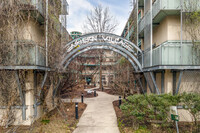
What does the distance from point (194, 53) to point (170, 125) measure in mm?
3800

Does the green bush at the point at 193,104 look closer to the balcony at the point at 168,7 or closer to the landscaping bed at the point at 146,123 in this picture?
the landscaping bed at the point at 146,123

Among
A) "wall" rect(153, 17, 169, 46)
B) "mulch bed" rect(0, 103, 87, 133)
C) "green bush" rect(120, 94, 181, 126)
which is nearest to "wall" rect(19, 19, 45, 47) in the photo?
"mulch bed" rect(0, 103, 87, 133)

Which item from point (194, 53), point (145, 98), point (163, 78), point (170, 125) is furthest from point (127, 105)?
point (194, 53)

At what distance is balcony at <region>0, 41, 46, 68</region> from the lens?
6773 millimetres

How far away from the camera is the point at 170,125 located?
6.47 metres

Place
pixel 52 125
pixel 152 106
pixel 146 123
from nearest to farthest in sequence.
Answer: pixel 152 106
pixel 146 123
pixel 52 125

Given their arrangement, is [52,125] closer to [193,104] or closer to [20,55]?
[20,55]

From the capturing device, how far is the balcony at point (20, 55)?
22.2 feet

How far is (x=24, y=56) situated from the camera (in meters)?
6.96

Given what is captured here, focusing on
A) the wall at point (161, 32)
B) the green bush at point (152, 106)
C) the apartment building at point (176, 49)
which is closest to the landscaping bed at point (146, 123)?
the green bush at point (152, 106)

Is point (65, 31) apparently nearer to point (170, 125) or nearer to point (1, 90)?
point (1, 90)

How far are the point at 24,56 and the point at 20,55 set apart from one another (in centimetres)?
18

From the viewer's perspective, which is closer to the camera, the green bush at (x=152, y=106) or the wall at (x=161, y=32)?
the green bush at (x=152, y=106)

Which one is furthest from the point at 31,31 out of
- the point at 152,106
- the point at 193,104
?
the point at 193,104
